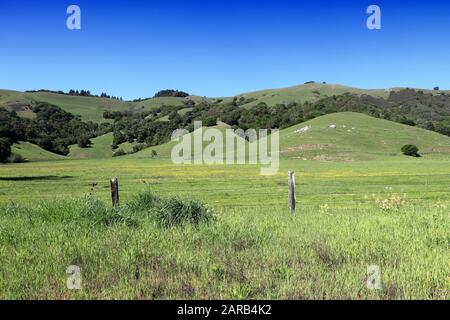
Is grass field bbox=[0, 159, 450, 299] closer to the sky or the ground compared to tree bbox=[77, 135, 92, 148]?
closer to the ground

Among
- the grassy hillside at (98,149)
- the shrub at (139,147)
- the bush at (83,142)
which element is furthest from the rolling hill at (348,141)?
the bush at (83,142)

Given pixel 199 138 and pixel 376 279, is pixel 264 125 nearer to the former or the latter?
pixel 199 138

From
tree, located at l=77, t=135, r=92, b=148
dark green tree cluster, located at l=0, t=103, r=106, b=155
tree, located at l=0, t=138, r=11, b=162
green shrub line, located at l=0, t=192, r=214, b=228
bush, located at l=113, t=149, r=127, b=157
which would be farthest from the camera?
tree, located at l=77, t=135, r=92, b=148

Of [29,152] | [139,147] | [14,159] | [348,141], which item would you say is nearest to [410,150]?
[348,141]

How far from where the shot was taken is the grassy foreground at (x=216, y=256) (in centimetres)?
721

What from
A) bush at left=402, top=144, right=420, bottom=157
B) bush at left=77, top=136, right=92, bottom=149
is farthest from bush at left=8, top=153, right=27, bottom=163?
bush at left=402, top=144, right=420, bottom=157

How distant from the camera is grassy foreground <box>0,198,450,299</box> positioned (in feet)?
23.6

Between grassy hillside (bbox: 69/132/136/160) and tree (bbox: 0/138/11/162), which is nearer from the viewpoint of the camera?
tree (bbox: 0/138/11/162)

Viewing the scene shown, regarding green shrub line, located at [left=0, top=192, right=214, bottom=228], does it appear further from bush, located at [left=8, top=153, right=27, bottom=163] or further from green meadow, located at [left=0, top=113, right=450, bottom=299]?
bush, located at [left=8, top=153, right=27, bottom=163]

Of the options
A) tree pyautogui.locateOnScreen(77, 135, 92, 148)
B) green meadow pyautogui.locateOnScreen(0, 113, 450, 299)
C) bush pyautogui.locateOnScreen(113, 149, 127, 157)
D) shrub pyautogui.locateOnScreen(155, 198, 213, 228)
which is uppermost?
tree pyautogui.locateOnScreen(77, 135, 92, 148)

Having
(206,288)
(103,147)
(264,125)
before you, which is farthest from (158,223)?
(103,147)

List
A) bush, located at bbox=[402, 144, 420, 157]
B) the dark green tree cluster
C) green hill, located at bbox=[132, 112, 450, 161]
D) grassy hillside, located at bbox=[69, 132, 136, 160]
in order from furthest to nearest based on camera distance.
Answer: grassy hillside, located at bbox=[69, 132, 136, 160] → the dark green tree cluster → bush, located at bbox=[402, 144, 420, 157] → green hill, located at bbox=[132, 112, 450, 161]
